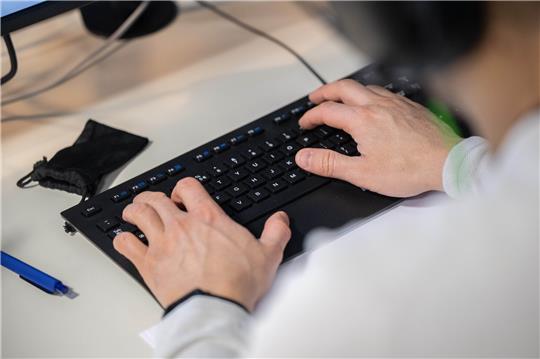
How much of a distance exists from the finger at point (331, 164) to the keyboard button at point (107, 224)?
199mm

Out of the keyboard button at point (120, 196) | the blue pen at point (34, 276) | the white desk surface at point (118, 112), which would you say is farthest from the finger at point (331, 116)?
the blue pen at point (34, 276)

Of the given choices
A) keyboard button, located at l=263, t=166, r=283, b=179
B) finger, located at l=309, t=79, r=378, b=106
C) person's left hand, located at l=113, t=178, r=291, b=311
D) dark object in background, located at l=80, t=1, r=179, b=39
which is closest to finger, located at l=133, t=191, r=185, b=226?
person's left hand, located at l=113, t=178, r=291, b=311

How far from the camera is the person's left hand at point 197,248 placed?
0.68 meters

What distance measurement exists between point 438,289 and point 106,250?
33 cm

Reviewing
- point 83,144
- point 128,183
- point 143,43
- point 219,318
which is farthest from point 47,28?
point 219,318

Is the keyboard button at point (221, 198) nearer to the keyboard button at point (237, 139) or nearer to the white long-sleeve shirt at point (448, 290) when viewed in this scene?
the keyboard button at point (237, 139)

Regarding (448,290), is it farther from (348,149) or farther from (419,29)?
(348,149)

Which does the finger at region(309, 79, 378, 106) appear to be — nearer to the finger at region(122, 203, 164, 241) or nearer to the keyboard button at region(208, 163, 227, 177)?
the keyboard button at region(208, 163, 227, 177)

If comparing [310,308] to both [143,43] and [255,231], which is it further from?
[143,43]

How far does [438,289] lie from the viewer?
562mm

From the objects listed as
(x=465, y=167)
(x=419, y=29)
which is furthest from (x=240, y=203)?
(x=419, y=29)

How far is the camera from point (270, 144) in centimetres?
85

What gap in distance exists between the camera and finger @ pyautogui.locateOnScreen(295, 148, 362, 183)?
81 centimetres

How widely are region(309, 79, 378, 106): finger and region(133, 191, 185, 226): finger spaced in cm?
24
